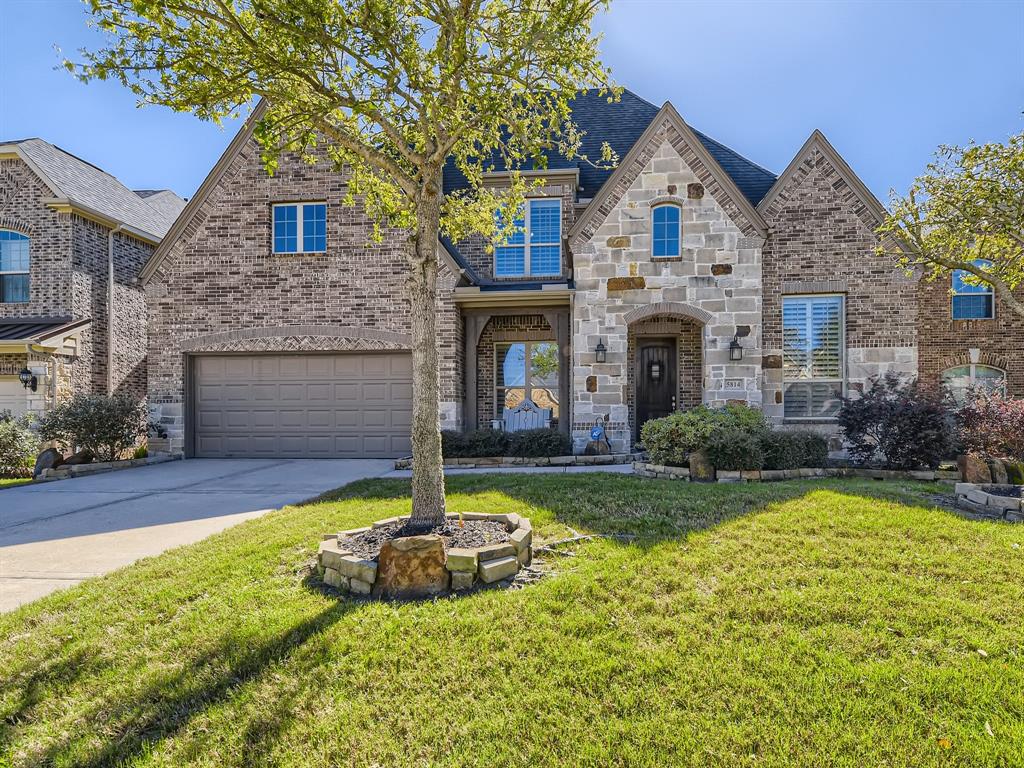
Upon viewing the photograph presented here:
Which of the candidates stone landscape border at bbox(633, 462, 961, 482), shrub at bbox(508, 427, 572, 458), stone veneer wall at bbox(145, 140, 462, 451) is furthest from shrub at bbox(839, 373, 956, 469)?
stone veneer wall at bbox(145, 140, 462, 451)

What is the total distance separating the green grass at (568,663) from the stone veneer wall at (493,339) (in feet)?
27.2

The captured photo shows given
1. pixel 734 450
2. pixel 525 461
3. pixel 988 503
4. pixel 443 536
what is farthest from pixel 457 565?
pixel 525 461

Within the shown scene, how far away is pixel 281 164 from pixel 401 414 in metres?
6.38

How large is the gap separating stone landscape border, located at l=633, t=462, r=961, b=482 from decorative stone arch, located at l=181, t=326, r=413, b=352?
6301 mm

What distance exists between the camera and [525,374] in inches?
507

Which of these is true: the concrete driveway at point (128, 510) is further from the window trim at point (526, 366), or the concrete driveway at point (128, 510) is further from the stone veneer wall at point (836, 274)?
the stone veneer wall at point (836, 274)

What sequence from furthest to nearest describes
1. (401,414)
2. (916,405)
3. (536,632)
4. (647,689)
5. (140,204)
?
(140,204)
(401,414)
(916,405)
(536,632)
(647,689)

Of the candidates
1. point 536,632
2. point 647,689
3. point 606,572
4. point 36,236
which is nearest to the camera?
point 647,689

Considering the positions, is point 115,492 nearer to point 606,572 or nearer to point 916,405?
point 606,572

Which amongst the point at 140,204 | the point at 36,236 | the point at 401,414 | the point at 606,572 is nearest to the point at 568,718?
the point at 606,572

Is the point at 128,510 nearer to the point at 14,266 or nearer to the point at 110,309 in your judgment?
the point at 110,309

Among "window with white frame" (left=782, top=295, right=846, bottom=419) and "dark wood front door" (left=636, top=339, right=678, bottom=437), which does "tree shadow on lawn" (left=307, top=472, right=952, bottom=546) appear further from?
"dark wood front door" (left=636, top=339, right=678, bottom=437)

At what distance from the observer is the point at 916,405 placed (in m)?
8.09

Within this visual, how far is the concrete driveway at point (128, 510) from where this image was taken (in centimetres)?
491
